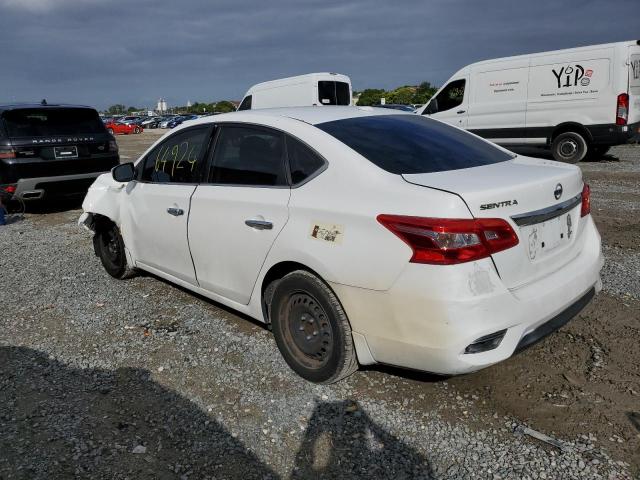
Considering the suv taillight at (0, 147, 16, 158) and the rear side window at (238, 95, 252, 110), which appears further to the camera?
the rear side window at (238, 95, 252, 110)

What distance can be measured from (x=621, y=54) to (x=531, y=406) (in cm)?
1078

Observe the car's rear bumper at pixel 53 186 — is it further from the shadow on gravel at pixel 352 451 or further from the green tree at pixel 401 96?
the green tree at pixel 401 96

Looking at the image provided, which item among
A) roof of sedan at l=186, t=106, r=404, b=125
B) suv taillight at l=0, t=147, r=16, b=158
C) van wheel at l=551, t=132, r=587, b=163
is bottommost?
van wheel at l=551, t=132, r=587, b=163

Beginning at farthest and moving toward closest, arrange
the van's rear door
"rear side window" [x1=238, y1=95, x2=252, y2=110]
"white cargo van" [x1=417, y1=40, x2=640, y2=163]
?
"rear side window" [x1=238, y1=95, x2=252, y2=110]
"white cargo van" [x1=417, y1=40, x2=640, y2=163]
the van's rear door

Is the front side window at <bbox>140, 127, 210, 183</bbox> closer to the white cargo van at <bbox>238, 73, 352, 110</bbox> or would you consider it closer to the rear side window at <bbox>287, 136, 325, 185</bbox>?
the rear side window at <bbox>287, 136, 325, 185</bbox>

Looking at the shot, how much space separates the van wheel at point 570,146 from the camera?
1210cm

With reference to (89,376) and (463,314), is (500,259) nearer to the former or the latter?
(463,314)

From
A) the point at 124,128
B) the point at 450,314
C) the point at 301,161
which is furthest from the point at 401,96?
the point at 450,314

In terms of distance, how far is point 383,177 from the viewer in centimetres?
276

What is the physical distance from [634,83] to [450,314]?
11416 millimetres

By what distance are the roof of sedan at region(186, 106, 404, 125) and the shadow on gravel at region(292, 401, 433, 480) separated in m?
1.80

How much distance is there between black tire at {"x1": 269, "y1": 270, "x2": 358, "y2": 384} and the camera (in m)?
2.93

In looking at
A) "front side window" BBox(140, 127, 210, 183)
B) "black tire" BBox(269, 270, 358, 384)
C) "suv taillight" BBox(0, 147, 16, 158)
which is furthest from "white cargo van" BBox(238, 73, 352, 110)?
"black tire" BBox(269, 270, 358, 384)

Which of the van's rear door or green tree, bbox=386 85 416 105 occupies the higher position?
green tree, bbox=386 85 416 105
